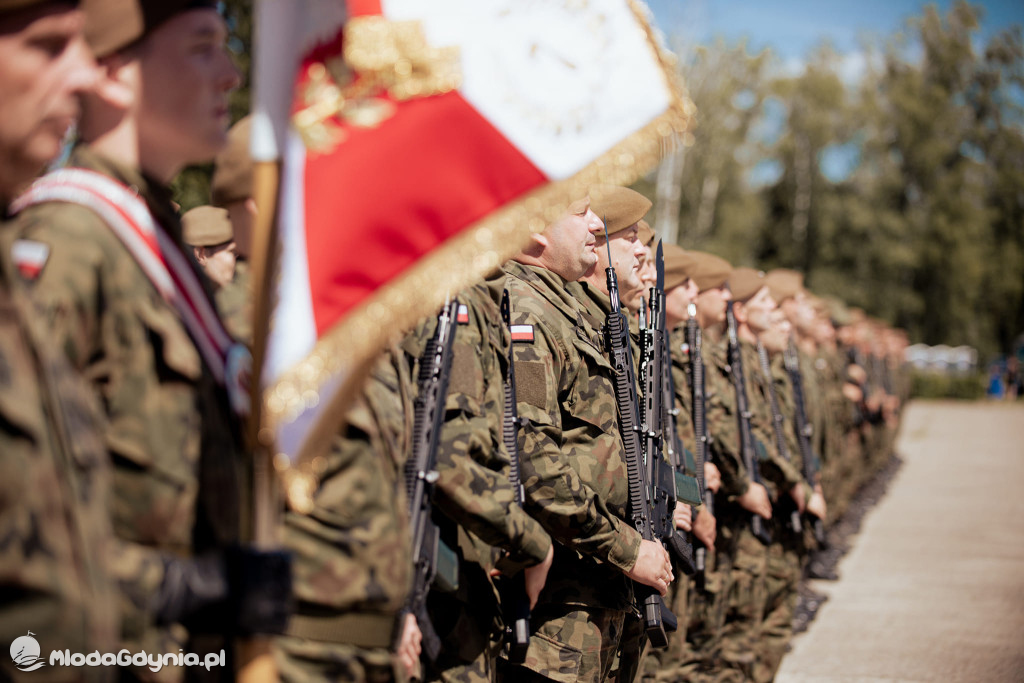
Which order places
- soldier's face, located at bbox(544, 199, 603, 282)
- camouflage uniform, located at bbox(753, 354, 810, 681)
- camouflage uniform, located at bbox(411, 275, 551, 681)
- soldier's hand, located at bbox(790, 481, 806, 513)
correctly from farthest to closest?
soldier's hand, located at bbox(790, 481, 806, 513) < camouflage uniform, located at bbox(753, 354, 810, 681) < soldier's face, located at bbox(544, 199, 603, 282) < camouflage uniform, located at bbox(411, 275, 551, 681)

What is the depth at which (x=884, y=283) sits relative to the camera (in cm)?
4128

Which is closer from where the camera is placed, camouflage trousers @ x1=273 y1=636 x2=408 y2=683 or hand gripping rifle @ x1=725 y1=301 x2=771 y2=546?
camouflage trousers @ x1=273 y1=636 x2=408 y2=683

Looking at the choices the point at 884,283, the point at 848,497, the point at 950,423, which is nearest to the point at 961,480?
the point at 848,497

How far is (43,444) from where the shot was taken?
1.44m

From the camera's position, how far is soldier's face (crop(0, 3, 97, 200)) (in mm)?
1525

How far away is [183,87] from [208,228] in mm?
1779

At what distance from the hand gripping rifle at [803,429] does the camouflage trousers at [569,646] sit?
4203 mm

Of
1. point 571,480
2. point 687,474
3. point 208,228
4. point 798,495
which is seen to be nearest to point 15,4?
point 208,228

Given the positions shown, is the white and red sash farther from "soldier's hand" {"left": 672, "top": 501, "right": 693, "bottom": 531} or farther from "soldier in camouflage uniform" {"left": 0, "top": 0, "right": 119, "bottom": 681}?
"soldier's hand" {"left": 672, "top": 501, "right": 693, "bottom": 531}

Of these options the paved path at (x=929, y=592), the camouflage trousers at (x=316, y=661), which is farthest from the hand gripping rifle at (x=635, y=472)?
the paved path at (x=929, y=592)

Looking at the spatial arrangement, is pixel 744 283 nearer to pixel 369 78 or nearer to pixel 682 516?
pixel 682 516

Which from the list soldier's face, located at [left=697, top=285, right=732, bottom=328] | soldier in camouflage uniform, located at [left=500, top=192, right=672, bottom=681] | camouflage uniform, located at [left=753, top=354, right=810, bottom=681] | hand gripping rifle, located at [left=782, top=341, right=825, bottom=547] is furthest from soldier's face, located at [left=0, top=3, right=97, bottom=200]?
hand gripping rifle, located at [left=782, top=341, right=825, bottom=547]

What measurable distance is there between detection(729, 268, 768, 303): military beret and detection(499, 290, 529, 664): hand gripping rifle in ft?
14.2

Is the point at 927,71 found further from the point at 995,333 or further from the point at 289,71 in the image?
the point at 289,71
